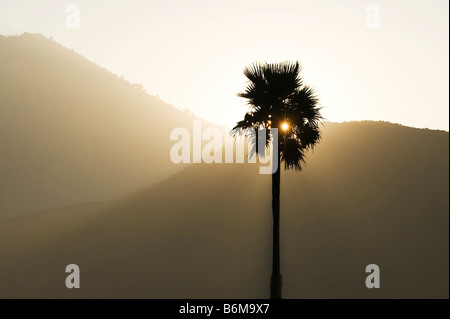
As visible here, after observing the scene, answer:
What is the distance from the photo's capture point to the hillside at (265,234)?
849 inches

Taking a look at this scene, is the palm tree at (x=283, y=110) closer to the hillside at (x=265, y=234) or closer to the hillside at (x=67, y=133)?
the hillside at (x=265, y=234)

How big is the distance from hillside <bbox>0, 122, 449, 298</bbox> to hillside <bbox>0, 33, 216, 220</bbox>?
119ft

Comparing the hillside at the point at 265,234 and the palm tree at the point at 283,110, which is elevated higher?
the palm tree at the point at 283,110

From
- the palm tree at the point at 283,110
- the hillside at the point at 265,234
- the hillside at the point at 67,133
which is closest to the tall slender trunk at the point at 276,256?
the palm tree at the point at 283,110

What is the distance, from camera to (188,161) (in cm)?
8288

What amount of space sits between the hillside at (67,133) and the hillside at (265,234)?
36.4 m

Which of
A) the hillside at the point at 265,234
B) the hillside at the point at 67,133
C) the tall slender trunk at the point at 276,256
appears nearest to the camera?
the tall slender trunk at the point at 276,256

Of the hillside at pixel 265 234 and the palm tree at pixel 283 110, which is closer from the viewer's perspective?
the palm tree at pixel 283 110

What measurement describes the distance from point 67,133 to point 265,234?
68448mm

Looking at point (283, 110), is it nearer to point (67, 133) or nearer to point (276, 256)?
point (276, 256)

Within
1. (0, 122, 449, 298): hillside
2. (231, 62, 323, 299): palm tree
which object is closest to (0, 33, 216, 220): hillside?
(0, 122, 449, 298): hillside
